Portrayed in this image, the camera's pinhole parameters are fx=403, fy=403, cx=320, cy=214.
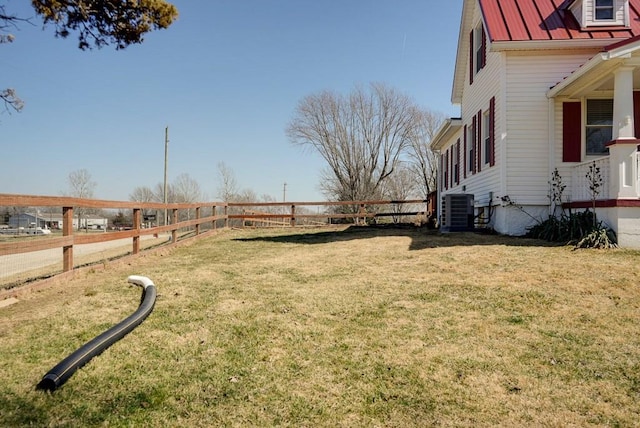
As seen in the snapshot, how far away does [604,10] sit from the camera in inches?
353

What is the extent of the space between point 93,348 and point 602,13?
11.4 meters

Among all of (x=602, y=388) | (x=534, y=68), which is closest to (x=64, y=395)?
(x=602, y=388)

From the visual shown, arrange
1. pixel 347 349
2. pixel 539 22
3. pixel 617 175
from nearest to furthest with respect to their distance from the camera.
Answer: pixel 347 349 < pixel 617 175 < pixel 539 22

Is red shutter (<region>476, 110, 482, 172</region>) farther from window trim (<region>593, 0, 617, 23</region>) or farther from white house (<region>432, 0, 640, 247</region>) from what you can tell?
window trim (<region>593, 0, 617, 23</region>)

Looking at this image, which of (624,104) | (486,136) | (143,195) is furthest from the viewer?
(143,195)

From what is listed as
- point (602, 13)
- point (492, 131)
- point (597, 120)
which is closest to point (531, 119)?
point (492, 131)

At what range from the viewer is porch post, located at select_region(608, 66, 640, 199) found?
246 inches

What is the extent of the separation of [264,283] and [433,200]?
1336 centimetres

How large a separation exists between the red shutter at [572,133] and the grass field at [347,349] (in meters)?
3.71

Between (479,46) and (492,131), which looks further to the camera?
(479,46)

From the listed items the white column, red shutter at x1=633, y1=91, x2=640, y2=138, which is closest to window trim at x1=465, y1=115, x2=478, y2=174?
red shutter at x1=633, y1=91, x2=640, y2=138

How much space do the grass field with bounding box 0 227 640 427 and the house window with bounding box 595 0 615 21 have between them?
6.48 meters

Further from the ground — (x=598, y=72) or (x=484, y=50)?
(x=484, y=50)

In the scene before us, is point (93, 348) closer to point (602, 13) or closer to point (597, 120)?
point (597, 120)
